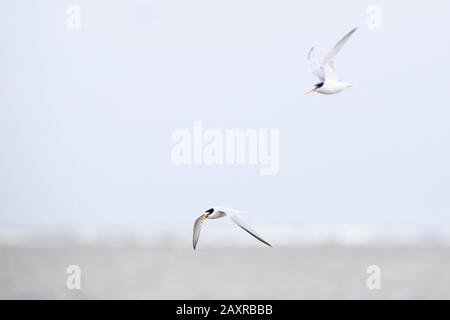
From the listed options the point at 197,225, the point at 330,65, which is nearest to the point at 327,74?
the point at 330,65

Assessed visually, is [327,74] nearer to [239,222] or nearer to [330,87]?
[330,87]

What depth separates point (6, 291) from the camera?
10039 mm

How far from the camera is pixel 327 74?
6.20 meters

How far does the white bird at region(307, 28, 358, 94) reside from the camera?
20.1 feet

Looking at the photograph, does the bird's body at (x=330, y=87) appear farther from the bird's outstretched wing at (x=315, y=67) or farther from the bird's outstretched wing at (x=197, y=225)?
the bird's outstretched wing at (x=197, y=225)

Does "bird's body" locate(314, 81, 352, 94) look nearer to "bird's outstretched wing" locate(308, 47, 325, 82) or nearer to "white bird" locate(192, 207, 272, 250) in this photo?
"bird's outstretched wing" locate(308, 47, 325, 82)

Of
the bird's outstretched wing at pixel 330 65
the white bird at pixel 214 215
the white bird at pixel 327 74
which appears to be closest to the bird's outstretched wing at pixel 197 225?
the white bird at pixel 214 215

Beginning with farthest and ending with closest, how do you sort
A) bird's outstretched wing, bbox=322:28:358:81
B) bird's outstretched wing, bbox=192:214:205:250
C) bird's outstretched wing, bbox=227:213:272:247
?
bird's outstretched wing, bbox=322:28:358:81 < bird's outstretched wing, bbox=192:214:205:250 < bird's outstretched wing, bbox=227:213:272:247

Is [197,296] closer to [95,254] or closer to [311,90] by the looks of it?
[311,90]

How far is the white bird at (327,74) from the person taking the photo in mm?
6133

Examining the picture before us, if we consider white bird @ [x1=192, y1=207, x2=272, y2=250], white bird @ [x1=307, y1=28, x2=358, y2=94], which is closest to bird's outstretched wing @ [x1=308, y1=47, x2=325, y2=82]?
white bird @ [x1=307, y1=28, x2=358, y2=94]
